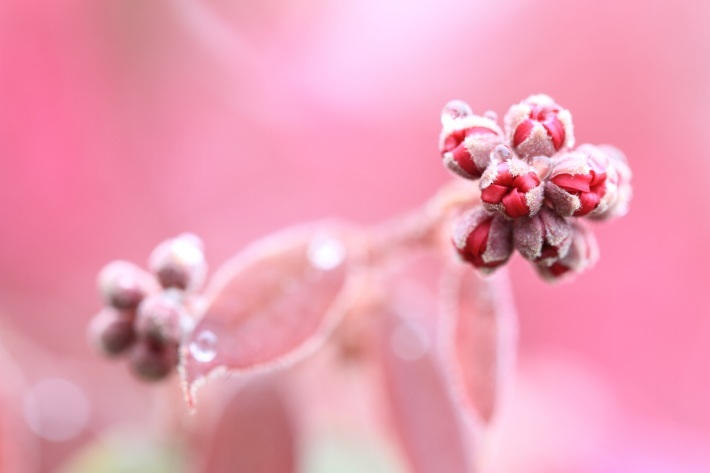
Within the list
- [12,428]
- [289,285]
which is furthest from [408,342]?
[12,428]

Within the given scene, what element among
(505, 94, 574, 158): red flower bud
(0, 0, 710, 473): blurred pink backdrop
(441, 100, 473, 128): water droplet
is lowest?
(505, 94, 574, 158): red flower bud

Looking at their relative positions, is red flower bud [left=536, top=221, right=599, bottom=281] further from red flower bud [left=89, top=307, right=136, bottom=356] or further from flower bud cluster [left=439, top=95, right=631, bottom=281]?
red flower bud [left=89, top=307, right=136, bottom=356]

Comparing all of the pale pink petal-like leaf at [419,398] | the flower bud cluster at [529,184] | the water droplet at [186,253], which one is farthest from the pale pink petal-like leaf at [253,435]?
the flower bud cluster at [529,184]

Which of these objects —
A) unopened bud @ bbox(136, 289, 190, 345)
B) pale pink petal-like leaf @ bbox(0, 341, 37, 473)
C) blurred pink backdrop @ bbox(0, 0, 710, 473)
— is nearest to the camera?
unopened bud @ bbox(136, 289, 190, 345)

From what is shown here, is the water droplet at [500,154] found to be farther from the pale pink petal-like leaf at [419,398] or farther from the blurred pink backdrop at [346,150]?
the blurred pink backdrop at [346,150]

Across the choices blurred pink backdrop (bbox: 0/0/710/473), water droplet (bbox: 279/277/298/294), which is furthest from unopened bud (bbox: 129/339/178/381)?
blurred pink backdrop (bbox: 0/0/710/473)

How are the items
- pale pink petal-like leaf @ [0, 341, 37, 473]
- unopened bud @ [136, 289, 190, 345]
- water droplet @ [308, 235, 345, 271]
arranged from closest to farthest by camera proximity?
1. unopened bud @ [136, 289, 190, 345]
2. water droplet @ [308, 235, 345, 271]
3. pale pink petal-like leaf @ [0, 341, 37, 473]
